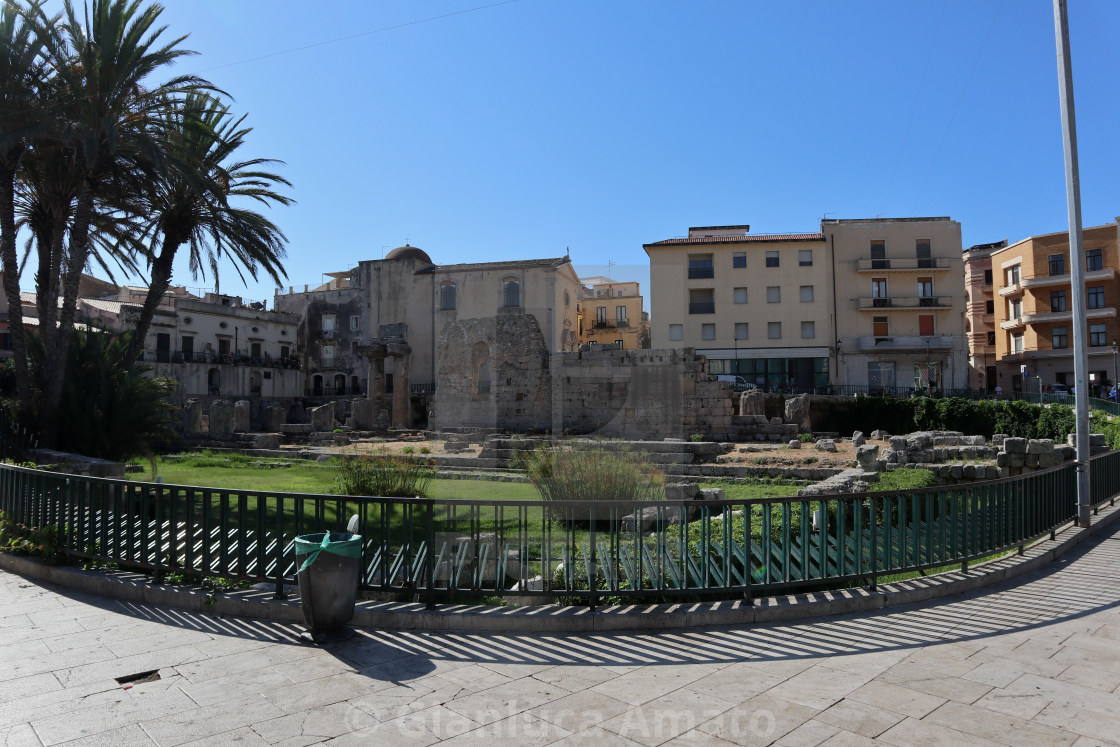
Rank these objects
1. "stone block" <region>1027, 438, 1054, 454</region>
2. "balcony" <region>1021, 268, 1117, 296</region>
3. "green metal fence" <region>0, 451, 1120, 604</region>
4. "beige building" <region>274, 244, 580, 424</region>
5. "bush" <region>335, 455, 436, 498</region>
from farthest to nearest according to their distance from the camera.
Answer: "beige building" <region>274, 244, 580, 424</region> < "balcony" <region>1021, 268, 1117, 296</region> < "stone block" <region>1027, 438, 1054, 454</region> < "bush" <region>335, 455, 436, 498</region> < "green metal fence" <region>0, 451, 1120, 604</region>

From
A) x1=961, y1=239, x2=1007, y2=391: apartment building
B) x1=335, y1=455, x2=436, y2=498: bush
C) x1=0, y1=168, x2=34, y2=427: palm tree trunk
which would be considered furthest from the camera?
x1=961, y1=239, x2=1007, y2=391: apartment building

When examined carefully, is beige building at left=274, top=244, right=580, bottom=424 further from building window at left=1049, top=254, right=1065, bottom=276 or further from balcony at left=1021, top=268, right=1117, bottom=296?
building window at left=1049, top=254, right=1065, bottom=276

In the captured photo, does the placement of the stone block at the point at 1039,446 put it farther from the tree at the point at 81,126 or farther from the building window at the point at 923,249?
the building window at the point at 923,249

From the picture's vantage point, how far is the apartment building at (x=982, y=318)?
47344 mm

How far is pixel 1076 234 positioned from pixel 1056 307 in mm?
36635

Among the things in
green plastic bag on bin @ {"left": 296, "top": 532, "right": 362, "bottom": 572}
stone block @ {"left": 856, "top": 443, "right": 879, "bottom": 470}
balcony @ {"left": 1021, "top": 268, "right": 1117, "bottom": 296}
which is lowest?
stone block @ {"left": 856, "top": 443, "right": 879, "bottom": 470}

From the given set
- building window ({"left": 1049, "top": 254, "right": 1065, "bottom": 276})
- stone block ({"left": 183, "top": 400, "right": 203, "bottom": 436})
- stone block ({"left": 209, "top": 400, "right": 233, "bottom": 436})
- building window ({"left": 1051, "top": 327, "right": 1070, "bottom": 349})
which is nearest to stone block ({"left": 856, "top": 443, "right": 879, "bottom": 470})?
stone block ({"left": 209, "top": 400, "right": 233, "bottom": 436})

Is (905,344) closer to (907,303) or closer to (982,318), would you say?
(907,303)

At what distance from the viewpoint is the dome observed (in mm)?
44350

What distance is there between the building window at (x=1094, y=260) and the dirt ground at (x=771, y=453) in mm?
26657

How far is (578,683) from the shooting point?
13.2ft

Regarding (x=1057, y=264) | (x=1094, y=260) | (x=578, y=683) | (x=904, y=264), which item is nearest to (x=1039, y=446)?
(x=578, y=683)

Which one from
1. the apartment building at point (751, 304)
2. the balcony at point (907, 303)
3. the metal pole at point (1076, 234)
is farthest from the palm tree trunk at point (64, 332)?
the balcony at point (907, 303)

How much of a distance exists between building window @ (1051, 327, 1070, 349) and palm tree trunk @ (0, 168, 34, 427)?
45.8 meters
